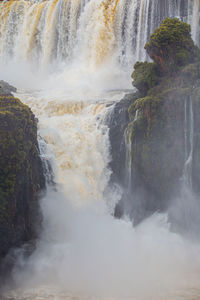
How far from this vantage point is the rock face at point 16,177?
11430 mm

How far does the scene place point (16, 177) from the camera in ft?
38.3

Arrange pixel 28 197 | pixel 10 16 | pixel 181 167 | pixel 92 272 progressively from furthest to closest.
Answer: pixel 10 16 → pixel 181 167 → pixel 28 197 → pixel 92 272

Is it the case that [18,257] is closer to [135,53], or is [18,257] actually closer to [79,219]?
[79,219]

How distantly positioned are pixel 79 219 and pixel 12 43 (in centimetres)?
2163

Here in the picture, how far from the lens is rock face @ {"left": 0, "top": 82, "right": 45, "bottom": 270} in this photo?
11.4 meters

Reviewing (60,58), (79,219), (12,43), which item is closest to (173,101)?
(79,219)

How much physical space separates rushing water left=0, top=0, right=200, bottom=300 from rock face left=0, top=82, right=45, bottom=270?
2.53ft

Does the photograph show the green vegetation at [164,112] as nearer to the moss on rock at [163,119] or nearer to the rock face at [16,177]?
the moss on rock at [163,119]

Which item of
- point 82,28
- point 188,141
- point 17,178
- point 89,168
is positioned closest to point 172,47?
point 188,141

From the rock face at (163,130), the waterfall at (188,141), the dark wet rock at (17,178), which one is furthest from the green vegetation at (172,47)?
the dark wet rock at (17,178)

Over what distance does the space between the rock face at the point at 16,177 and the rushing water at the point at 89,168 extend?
0.77 m

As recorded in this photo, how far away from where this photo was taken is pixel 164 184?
1391 cm

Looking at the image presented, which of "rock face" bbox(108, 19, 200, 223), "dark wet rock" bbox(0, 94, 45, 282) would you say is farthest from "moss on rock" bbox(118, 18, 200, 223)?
"dark wet rock" bbox(0, 94, 45, 282)

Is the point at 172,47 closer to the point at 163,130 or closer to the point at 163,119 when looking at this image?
the point at 163,119
